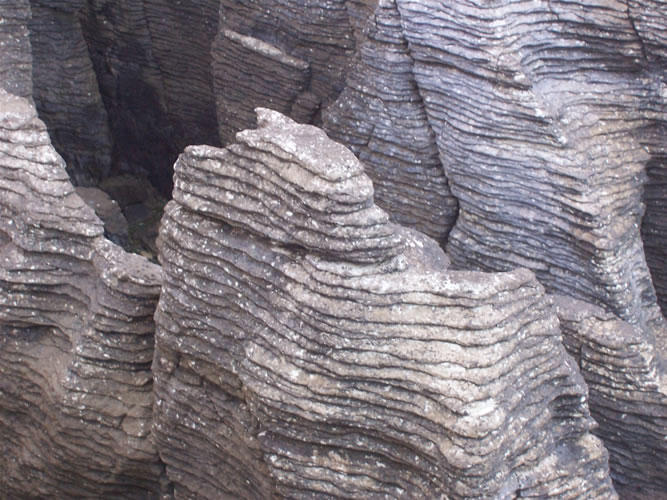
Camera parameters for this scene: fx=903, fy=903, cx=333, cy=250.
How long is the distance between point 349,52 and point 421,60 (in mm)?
1759

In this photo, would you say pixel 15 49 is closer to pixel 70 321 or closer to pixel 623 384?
pixel 70 321

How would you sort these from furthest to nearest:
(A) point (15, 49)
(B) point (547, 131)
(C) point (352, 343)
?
(A) point (15, 49), (B) point (547, 131), (C) point (352, 343)

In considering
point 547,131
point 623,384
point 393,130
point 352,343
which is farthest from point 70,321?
point 623,384

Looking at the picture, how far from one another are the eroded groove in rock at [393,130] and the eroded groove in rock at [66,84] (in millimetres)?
4275

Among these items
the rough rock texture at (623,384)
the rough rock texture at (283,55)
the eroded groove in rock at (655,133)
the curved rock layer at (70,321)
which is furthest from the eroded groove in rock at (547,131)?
the curved rock layer at (70,321)

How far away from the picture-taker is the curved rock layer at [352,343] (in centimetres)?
557

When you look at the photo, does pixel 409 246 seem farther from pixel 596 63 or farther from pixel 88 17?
pixel 88 17

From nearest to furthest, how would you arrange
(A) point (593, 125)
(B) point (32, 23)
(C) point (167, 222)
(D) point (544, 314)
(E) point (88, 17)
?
(D) point (544, 314) → (C) point (167, 222) → (A) point (593, 125) → (B) point (32, 23) → (E) point (88, 17)

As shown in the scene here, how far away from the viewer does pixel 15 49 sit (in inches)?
358

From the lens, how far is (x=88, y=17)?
43.5 feet

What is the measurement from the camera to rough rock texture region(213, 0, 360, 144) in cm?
1039

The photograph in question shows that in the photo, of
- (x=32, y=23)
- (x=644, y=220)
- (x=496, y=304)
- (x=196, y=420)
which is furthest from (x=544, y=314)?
(x=32, y=23)

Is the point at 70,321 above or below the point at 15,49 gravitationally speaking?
below

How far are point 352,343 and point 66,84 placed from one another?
7.96m
